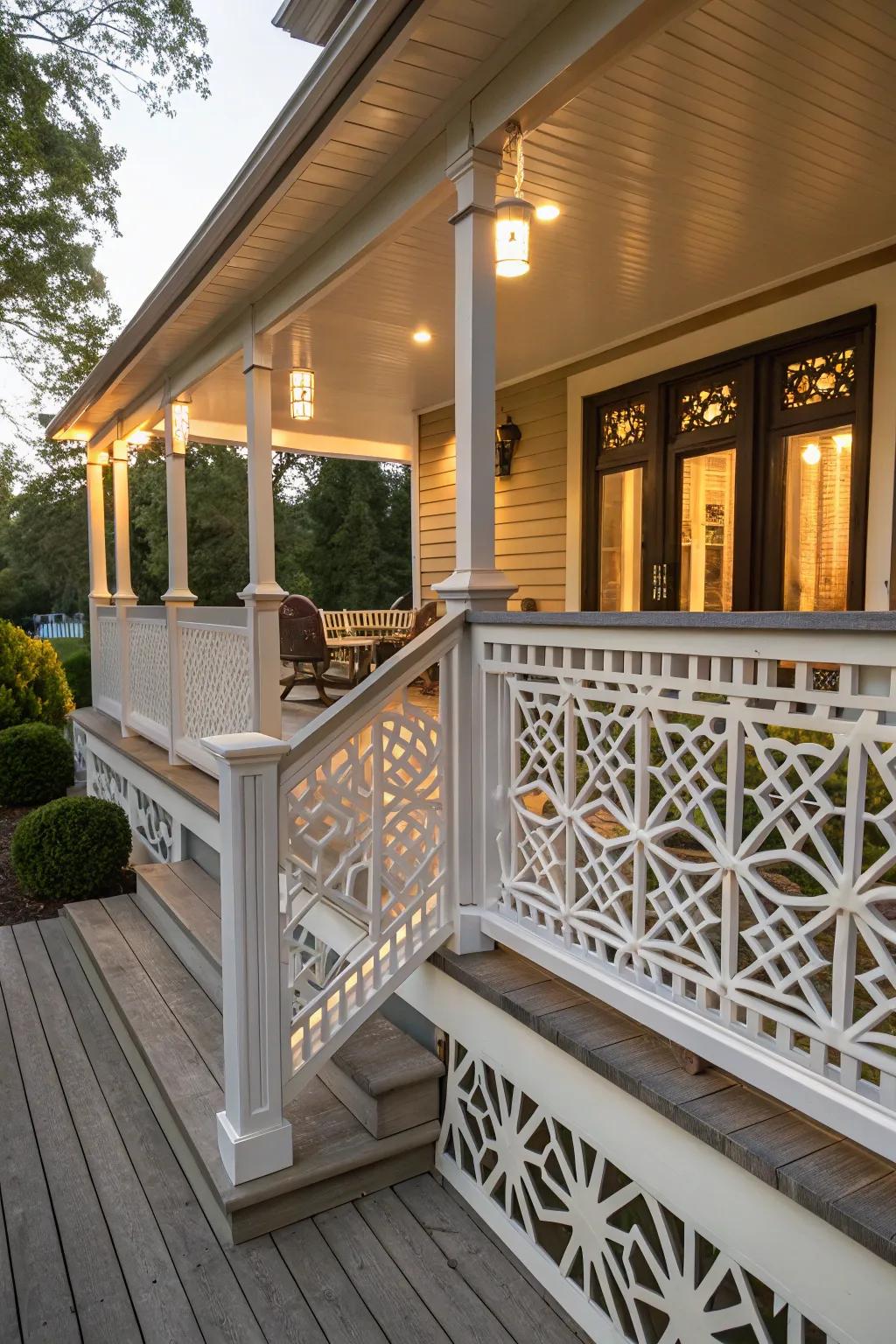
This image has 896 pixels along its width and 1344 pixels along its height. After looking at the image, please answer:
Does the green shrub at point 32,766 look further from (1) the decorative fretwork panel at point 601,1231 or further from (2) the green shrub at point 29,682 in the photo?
(1) the decorative fretwork panel at point 601,1231

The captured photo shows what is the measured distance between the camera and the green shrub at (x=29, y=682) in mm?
8945

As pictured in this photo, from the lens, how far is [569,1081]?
2.18 meters

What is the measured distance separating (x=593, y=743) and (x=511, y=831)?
55 centimetres

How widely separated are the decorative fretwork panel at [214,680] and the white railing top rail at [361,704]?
2.10 m

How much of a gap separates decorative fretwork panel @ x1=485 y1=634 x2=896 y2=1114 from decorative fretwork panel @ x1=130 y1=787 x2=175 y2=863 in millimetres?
3607

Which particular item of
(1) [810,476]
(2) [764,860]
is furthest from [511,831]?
(1) [810,476]

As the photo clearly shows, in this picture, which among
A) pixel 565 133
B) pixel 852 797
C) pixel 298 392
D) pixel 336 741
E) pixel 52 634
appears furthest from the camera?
pixel 52 634

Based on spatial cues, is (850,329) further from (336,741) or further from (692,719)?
(336,741)

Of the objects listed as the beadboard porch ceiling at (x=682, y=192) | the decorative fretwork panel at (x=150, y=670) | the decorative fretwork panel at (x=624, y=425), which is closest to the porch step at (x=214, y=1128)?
the decorative fretwork panel at (x=150, y=670)

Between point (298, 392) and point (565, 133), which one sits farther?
point (298, 392)

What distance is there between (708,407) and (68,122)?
13.2m

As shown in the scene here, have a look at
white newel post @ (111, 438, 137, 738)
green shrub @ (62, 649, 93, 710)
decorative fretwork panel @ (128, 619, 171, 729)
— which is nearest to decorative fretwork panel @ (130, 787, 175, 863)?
decorative fretwork panel @ (128, 619, 171, 729)

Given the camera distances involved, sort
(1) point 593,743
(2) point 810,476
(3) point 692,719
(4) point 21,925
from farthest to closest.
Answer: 1. (4) point 21,925
2. (2) point 810,476
3. (3) point 692,719
4. (1) point 593,743

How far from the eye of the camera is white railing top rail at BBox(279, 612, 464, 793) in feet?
7.93
